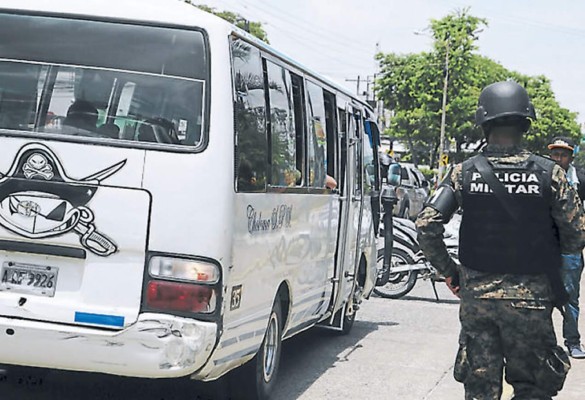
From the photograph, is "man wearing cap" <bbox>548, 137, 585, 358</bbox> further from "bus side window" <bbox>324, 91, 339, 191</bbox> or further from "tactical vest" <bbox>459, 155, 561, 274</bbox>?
"tactical vest" <bbox>459, 155, 561, 274</bbox>

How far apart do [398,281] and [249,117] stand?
7.68 meters

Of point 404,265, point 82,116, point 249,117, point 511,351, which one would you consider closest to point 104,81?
point 82,116

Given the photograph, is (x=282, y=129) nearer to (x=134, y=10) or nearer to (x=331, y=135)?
(x=134, y=10)

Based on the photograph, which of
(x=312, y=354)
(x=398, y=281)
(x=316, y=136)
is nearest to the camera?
(x=316, y=136)

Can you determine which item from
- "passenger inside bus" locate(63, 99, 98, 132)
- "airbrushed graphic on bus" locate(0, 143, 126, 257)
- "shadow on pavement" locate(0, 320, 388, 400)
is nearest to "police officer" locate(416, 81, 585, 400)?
"airbrushed graphic on bus" locate(0, 143, 126, 257)

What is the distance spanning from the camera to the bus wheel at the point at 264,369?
22.1 feet

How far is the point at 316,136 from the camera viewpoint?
8305 millimetres

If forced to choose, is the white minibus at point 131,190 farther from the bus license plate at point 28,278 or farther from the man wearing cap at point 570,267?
the man wearing cap at point 570,267

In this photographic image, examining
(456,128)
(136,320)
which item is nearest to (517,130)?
(136,320)

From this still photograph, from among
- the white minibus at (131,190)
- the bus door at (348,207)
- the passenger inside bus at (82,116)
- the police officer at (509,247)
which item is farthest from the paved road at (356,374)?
the police officer at (509,247)

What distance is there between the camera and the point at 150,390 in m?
7.14

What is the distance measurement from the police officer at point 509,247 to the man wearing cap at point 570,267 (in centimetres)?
348

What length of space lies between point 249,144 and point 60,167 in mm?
1149

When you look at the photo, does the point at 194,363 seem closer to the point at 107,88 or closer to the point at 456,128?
the point at 107,88
